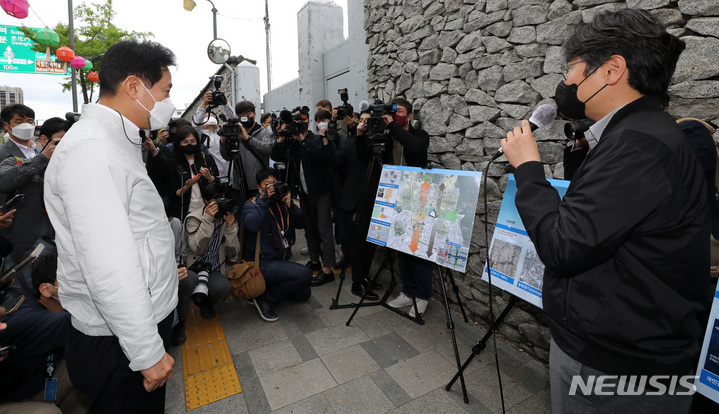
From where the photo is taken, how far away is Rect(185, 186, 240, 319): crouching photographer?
3.06 m

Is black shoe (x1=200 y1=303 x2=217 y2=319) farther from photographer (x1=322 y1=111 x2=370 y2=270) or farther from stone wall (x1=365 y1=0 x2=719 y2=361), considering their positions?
stone wall (x1=365 y1=0 x2=719 y2=361)

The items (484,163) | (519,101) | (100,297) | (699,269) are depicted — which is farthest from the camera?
(484,163)

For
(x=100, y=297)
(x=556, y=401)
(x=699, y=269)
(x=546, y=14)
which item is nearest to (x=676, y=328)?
(x=699, y=269)

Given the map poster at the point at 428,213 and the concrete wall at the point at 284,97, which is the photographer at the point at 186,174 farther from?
the concrete wall at the point at 284,97

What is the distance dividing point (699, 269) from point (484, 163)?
2133 mm

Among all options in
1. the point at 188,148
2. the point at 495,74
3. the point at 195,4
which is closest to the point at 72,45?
the point at 195,4

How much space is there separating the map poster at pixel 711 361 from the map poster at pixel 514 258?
2.19 ft

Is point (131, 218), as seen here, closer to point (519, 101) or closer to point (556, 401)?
point (556, 401)

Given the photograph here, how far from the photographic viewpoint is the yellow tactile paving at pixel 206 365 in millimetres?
2392

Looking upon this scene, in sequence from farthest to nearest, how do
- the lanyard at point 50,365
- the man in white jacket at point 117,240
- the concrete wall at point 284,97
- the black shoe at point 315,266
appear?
the concrete wall at point 284,97
the black shoe at point 315,266
the lanyard at point 50,365
the man in white jacket at point 117,240

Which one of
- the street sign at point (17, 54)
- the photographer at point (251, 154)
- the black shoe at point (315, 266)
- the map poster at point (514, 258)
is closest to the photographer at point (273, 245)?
the photographer at point (251, 154)

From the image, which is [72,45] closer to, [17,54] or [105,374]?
[17,54]

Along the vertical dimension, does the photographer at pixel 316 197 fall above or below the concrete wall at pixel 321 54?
below

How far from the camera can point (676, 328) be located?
97 cm
